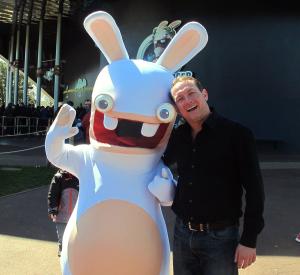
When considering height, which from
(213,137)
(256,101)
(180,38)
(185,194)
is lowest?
(256,101)

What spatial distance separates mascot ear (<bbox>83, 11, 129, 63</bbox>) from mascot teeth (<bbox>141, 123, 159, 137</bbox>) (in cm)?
61

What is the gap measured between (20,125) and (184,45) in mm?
20277

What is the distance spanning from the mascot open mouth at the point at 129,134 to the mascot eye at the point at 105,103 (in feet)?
0.33

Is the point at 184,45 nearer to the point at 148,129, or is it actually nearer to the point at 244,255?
the point at 148,129

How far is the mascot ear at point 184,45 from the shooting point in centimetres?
343

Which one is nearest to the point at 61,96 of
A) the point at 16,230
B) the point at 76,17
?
the point at 76,17

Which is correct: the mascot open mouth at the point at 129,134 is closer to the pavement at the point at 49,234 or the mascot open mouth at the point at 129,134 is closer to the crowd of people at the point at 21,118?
the pavement at the point at 49,234

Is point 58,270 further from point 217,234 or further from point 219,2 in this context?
point 219,2

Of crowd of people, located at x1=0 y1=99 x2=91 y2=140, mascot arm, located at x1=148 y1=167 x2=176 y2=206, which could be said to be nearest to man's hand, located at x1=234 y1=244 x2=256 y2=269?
mascot arm, located at x1=148 y1=167 x2=176 y2=206

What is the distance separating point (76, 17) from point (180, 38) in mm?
27473

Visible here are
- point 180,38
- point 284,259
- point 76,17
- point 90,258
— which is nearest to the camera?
point 90,258

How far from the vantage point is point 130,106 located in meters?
3.09

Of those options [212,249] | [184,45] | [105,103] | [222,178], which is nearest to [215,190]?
[222,178]

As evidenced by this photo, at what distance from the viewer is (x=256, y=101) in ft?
62.5
